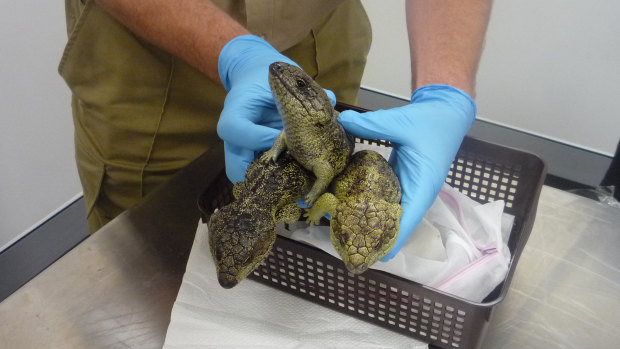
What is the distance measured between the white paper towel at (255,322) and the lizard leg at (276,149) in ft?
1.08

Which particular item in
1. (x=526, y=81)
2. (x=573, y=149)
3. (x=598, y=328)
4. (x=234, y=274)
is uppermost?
(x=234, y=274)

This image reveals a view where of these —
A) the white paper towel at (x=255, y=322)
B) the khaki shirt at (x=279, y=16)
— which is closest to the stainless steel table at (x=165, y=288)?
the white paper towel at (x=255, y=322)

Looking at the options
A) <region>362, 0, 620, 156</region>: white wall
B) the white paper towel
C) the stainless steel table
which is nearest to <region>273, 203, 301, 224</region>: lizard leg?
the white paper towel

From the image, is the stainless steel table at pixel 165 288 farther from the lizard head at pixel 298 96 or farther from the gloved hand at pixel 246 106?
the lizard head at pixel 298 96

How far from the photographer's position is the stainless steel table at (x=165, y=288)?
1.17 m

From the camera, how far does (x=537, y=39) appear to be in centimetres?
251

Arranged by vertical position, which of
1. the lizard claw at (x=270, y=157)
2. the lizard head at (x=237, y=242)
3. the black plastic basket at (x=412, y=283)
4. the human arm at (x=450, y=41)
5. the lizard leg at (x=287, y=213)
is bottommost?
the black plastic basket at (x=412, y=283)

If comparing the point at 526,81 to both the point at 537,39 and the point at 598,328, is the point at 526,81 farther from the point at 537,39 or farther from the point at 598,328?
the point at 598,328

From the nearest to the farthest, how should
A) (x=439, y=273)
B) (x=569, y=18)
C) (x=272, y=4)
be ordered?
1. (x=439, y=273)
2. (x=272, y=4)
3. (x=569, y=18)

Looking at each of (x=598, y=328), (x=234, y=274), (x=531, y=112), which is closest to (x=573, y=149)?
(x=531, y=112)

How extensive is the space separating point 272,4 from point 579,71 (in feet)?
5.70

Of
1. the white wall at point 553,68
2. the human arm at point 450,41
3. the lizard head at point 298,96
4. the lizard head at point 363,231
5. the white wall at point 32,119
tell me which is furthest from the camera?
the white wall at point 553,68

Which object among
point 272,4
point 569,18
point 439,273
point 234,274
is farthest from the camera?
point 569,18

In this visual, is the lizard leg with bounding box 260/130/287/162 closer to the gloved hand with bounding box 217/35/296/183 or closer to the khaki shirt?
the gloved hand with bounding box 217/35/296/183
